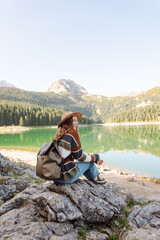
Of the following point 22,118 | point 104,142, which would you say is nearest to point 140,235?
point 104,142

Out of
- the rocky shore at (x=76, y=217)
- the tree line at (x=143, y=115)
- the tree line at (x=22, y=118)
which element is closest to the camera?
the rocky shore at (x=76, y=217)

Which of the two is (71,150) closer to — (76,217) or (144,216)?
(76,217)

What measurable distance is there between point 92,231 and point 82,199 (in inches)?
30.3

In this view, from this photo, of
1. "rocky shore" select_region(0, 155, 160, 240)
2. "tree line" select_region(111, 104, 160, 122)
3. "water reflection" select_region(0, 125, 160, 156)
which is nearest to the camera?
"rocky shore" select_region(0, 155, 160, 240)

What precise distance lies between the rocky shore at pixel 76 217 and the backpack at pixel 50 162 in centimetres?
65

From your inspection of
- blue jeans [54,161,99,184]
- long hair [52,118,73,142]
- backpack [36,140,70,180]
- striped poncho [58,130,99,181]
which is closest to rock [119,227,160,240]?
blue jeans [54,161,99,184]

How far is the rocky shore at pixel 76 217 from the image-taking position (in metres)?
3.48

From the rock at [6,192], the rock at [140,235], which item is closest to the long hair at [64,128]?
the rock at [140,235]

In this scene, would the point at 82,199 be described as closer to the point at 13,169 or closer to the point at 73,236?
the point at 73,236

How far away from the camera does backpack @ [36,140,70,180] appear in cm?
386

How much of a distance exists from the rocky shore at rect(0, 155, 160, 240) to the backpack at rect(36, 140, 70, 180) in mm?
652

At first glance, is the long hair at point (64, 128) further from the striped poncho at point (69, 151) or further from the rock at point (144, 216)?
the rock at point (144, 216)

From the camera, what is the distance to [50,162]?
3879mm

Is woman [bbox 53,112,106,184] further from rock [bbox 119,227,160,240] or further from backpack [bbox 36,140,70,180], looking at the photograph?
rock [bbox 119,227,160,240]
